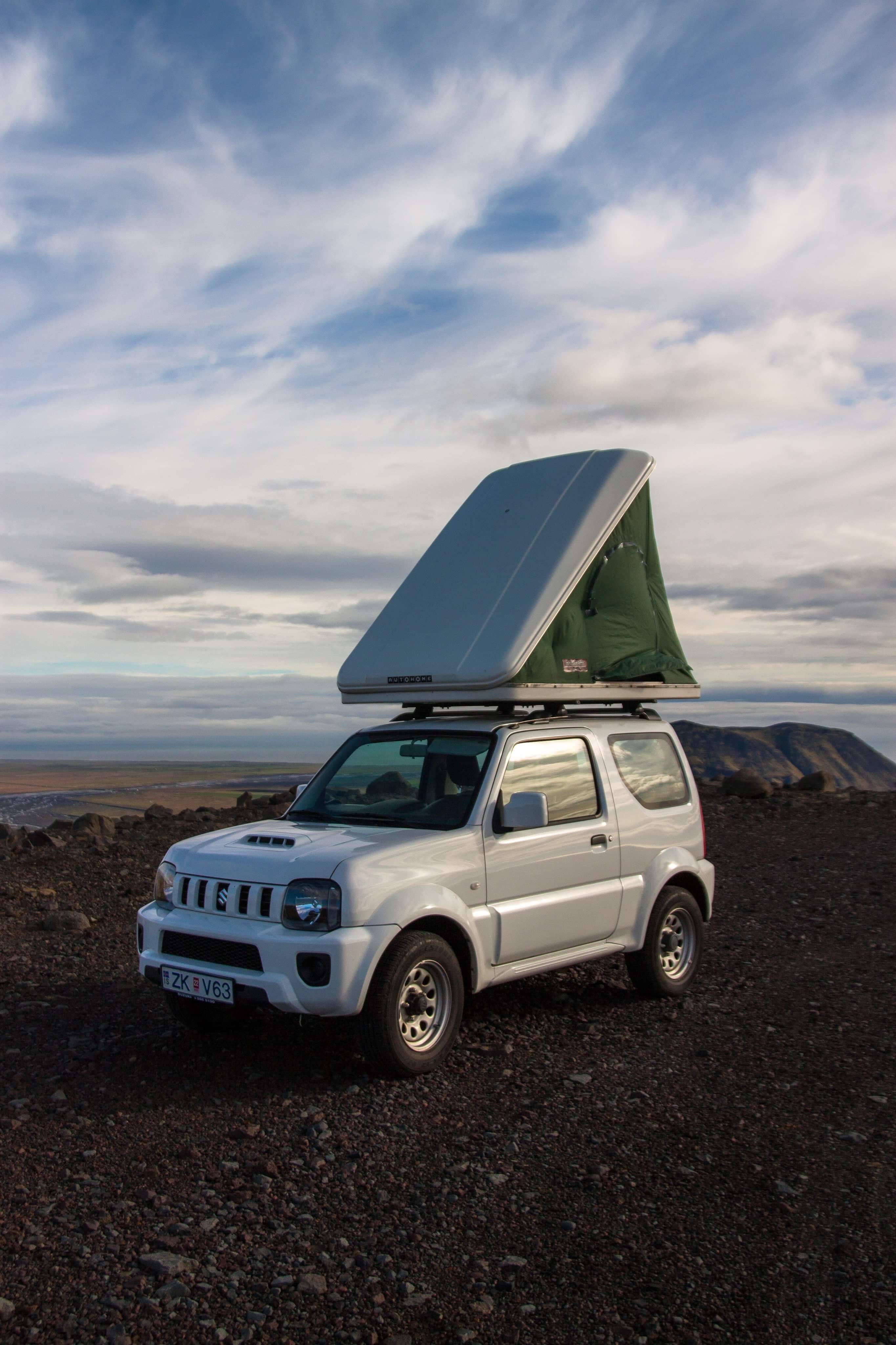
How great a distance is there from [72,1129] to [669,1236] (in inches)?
116

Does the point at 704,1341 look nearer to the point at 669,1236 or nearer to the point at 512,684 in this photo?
the point at 669,1236

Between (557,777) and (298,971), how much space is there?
7.74ft

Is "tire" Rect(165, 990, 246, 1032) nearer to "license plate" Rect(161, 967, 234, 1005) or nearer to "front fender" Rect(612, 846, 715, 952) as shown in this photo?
"license plate" Rect(161, 967, 234, 1005)

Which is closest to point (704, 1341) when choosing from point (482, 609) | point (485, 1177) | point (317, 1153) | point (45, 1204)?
point (485, 1177)

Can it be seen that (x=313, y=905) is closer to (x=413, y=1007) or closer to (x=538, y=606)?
(x=413, y=1007)

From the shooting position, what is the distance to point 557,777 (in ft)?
23.2

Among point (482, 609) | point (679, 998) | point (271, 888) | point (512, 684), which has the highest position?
point (482, 609)

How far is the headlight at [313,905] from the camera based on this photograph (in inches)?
218

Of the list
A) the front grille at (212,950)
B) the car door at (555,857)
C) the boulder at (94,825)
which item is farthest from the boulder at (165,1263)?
the boulder at (94,825)

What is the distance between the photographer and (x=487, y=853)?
6.35 meters

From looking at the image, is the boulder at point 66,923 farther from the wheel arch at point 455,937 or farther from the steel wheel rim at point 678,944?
the steel wheel rim at point 678,944

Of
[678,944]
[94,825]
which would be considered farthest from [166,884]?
[94,825]

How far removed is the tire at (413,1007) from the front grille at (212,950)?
67cm

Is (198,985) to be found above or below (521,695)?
below
